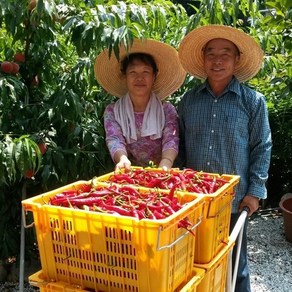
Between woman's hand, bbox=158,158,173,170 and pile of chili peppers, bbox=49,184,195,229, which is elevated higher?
pile of chili peppers, bbox=49,184,195,229

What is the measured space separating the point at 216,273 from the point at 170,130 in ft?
2.98

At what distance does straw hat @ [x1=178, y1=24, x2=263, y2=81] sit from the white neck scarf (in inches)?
14.3

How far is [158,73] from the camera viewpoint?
9.62 ft

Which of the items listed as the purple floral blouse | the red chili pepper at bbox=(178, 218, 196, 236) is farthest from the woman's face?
the red chili pepper at bbox=(178, 218, 196, 236)

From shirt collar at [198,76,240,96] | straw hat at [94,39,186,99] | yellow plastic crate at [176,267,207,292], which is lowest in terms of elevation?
yellow plastic crate at [176,267,207,292]

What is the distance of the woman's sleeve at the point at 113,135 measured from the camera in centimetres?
260

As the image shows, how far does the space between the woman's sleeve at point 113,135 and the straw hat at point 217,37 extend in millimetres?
581

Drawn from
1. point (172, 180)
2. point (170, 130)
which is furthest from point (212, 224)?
point (170, 130)

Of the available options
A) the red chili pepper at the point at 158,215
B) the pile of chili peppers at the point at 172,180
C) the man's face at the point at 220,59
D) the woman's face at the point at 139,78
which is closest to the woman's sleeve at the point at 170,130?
the woman's face at the point at 139,78

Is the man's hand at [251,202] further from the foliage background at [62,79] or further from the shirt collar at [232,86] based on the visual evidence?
the foliage background at [62,79]

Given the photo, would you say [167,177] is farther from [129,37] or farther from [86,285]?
[129,37]

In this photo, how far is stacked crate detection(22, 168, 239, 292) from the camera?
158cm

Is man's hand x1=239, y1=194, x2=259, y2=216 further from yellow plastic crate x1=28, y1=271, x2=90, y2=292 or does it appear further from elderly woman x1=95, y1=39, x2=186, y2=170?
yellow plastic crate x1=28, y1=271, x2=90, y2=292

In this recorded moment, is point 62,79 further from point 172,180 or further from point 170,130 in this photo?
point 172,180
